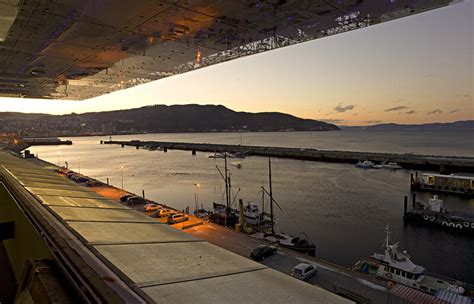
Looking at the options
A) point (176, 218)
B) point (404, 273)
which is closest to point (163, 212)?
point (176, 218)

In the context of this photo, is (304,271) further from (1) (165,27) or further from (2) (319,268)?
(1) (165,27)

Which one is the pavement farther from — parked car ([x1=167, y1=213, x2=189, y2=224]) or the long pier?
the long pier

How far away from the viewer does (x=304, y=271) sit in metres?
10.7

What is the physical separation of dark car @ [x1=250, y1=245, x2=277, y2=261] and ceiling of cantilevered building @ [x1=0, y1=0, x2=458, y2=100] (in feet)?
26.5

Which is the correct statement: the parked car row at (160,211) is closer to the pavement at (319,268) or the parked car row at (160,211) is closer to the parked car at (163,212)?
the parked car at (163,212)

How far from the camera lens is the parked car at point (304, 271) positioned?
34.2 ft

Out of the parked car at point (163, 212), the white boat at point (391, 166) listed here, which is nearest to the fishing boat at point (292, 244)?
the parked car at point (163, 212)

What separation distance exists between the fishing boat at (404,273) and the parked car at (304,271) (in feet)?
15.1

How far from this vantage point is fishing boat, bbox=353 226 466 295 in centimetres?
1198

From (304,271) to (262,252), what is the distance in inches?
91.0

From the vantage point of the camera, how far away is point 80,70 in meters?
11.4

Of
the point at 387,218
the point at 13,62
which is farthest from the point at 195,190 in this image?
the point at 13,62

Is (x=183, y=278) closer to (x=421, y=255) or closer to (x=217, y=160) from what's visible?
(x=421, y=255)

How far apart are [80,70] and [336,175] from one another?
42.0m
